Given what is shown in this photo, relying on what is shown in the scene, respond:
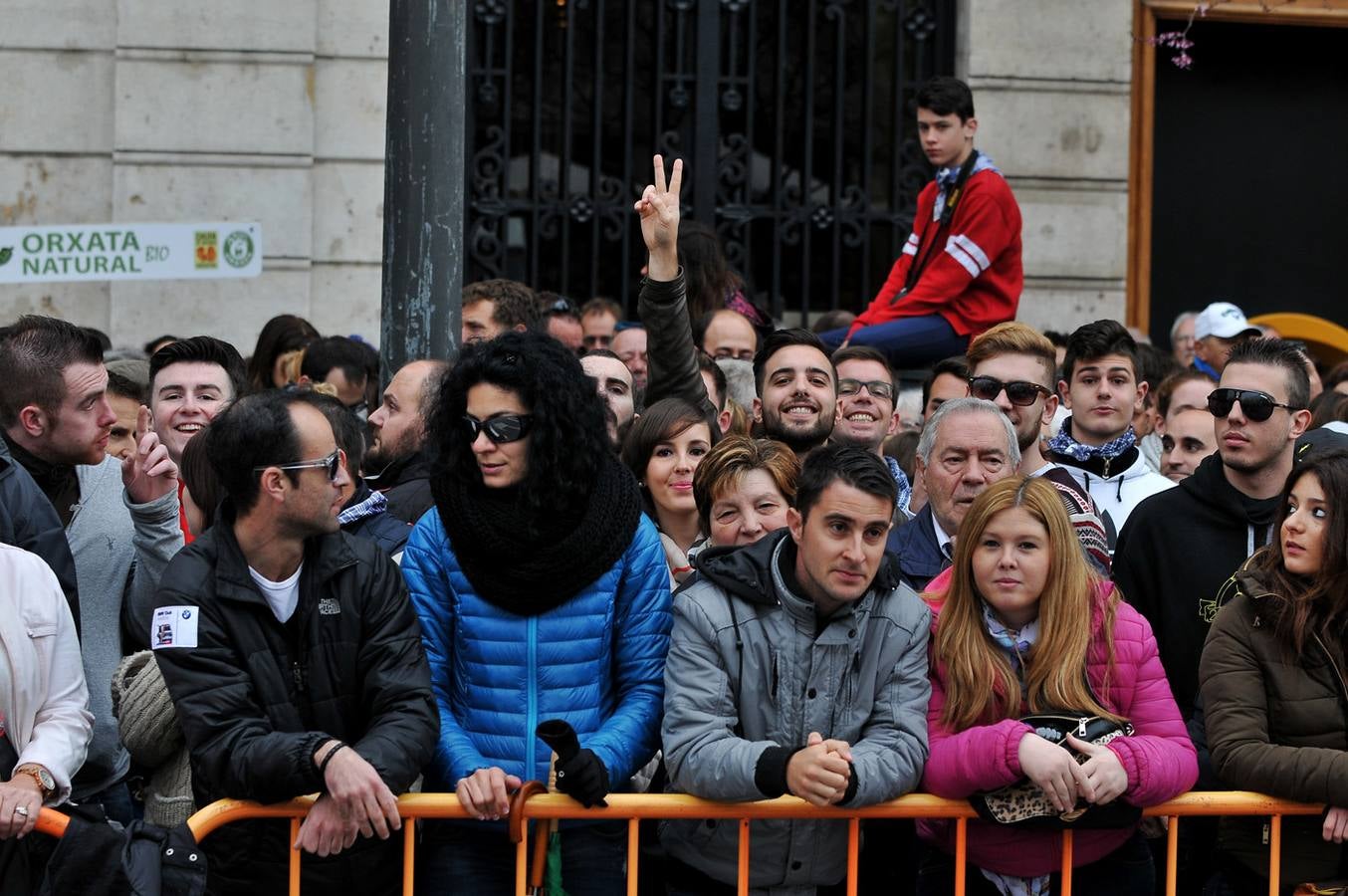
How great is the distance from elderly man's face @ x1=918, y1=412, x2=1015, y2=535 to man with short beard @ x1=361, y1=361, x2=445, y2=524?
4.92ft

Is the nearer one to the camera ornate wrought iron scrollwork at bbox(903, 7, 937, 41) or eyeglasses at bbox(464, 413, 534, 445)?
eyeglasses at bbox(464, 413, 534, 445)

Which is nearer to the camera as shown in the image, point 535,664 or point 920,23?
point 535,664

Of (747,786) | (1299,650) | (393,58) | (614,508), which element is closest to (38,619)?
(614,508)

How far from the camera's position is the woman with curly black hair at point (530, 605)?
4.78 metres

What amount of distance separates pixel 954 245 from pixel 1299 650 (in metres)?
4.19

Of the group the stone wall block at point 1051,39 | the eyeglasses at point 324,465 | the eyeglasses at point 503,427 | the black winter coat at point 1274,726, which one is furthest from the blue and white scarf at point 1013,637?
the stone wall block at point 1051,39

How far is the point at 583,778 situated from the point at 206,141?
7.13m

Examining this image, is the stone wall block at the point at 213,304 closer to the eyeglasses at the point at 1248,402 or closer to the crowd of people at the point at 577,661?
the crowd of people at the point at 577,661

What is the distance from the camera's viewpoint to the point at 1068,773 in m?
4.57

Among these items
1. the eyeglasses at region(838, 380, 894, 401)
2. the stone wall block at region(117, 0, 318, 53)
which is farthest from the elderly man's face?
the stone wall block at region(117, 0, 318, 53)

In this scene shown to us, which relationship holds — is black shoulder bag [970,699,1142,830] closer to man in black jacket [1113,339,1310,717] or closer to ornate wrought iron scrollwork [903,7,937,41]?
man in black jacket [1113,339,1310,717]

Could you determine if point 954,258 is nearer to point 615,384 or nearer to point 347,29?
point 615,384

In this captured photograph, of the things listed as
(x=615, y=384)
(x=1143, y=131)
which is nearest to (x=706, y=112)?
(x=1143, y=131)

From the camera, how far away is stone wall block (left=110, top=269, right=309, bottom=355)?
35.2 ft
